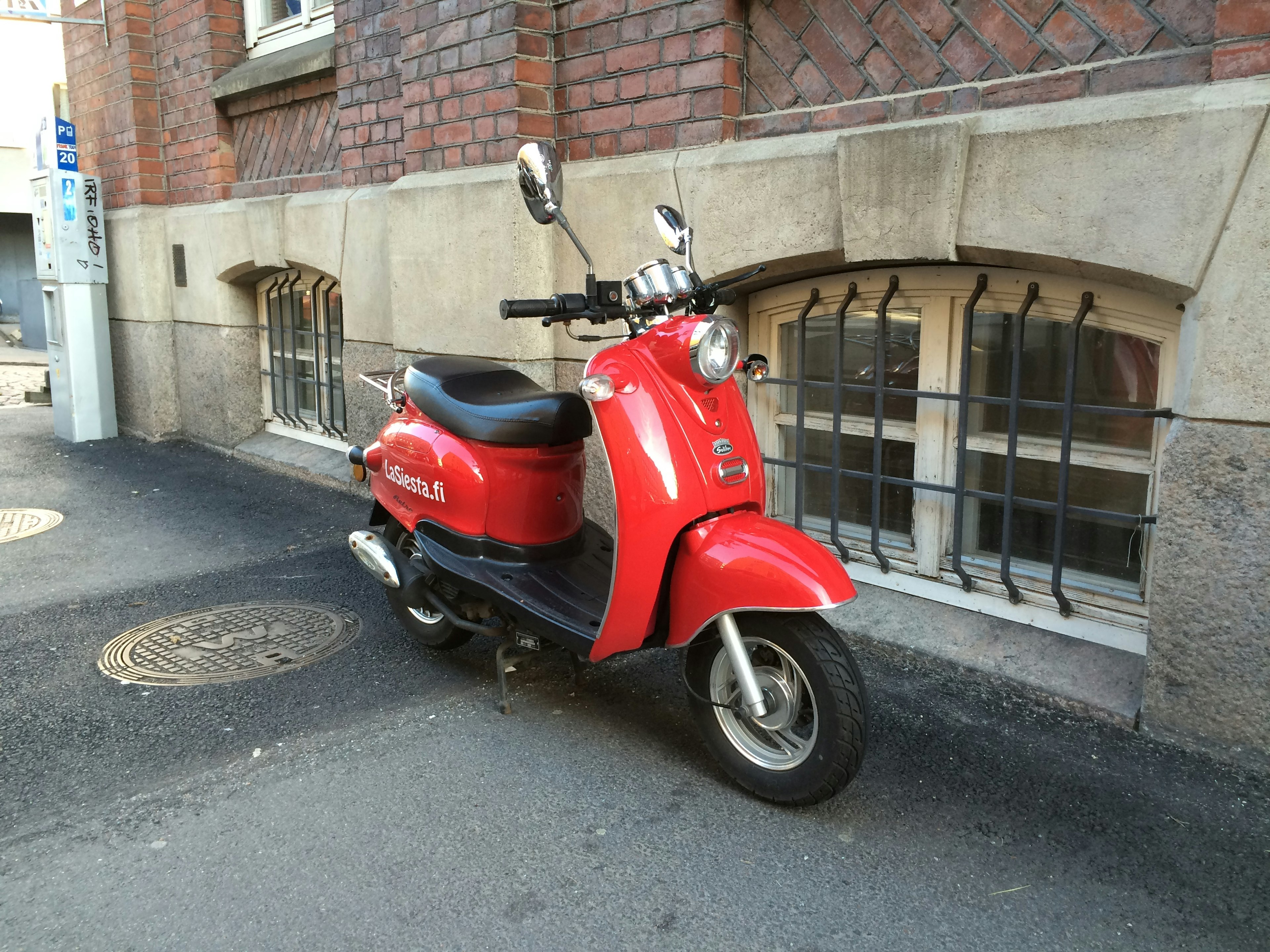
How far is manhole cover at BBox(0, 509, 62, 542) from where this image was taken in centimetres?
557

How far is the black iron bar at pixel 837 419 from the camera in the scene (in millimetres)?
4023

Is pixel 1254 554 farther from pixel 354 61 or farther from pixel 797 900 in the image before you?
pixel 354 61

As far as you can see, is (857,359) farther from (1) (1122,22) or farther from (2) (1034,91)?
(1) (1122,22)

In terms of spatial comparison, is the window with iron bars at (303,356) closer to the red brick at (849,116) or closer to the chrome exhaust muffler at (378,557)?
the chrome exhaust muffler at (378,557)

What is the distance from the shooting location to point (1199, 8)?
297cm

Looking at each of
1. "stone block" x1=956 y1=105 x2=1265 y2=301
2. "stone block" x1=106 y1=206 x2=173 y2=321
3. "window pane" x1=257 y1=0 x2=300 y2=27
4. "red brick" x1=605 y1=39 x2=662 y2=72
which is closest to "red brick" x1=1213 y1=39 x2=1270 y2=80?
"stone block" x1=956 y1=105 x2=1265 y2=301

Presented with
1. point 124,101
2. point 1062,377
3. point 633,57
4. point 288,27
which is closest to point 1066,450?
point 1062,377

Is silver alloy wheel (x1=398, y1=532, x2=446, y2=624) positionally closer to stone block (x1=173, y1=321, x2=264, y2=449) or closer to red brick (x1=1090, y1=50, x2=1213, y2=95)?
red brick (x1=1090, y1=50, x2=1213, y2=95)

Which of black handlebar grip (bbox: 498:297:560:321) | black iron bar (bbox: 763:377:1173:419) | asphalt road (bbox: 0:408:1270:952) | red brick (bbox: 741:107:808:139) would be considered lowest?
asphalt road (bbox: 0:408:1270:952)

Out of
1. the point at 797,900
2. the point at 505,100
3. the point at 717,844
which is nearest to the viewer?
the point at 797,900

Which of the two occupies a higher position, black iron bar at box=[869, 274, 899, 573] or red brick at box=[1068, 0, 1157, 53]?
red brick at box=[1068, 0, 1157, 53]

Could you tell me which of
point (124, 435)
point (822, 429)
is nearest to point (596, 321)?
point (822, 429)

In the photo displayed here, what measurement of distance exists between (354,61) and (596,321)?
13.0ft

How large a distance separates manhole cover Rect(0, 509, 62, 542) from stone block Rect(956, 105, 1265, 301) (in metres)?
4.99
